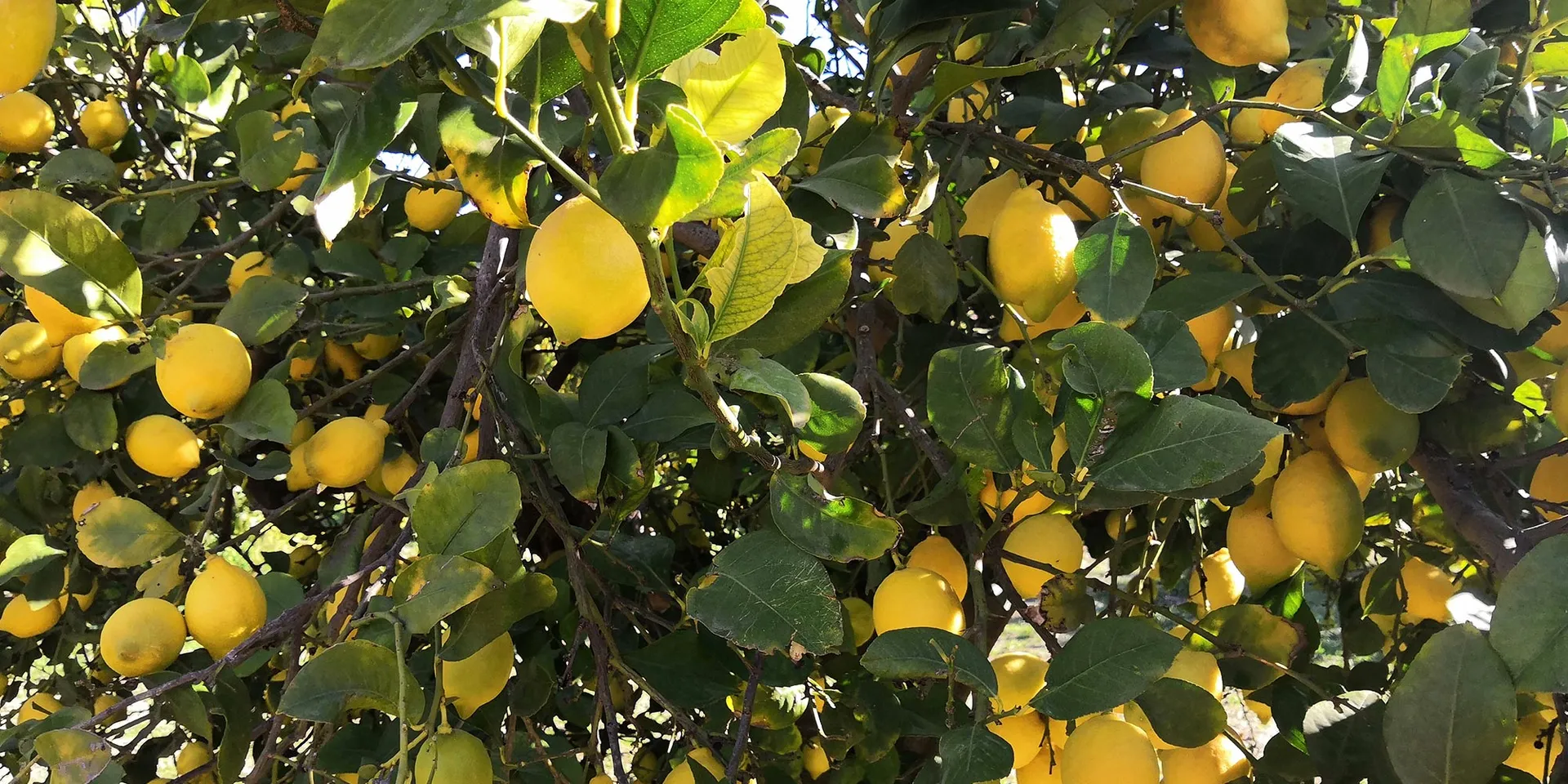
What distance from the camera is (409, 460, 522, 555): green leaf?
1.81ft

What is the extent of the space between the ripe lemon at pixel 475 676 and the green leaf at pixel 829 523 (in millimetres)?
253

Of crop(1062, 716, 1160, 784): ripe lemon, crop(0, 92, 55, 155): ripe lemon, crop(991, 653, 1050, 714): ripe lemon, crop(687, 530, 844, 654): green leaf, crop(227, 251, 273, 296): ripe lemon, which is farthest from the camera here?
crop(227, 251, 273, 296): ripe lemon

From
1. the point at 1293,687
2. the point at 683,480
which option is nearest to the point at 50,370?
the point at 683,480

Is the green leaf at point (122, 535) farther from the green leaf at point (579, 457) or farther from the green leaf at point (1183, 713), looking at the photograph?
the green leaf at point (1183, 713)

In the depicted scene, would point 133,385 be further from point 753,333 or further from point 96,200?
point 753,333

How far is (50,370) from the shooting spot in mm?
1020

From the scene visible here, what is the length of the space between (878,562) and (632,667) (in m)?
0.28

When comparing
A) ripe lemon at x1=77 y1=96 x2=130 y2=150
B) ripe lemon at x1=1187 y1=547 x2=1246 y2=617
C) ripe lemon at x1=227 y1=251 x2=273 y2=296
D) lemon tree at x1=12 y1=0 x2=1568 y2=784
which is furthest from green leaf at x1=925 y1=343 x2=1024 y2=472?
ripe lemon at x1=77 y1=96 x2=130 y2=150

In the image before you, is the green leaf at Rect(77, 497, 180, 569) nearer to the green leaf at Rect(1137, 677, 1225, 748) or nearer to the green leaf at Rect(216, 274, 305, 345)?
the green leaf at Rect(216, 274, 305, 345)

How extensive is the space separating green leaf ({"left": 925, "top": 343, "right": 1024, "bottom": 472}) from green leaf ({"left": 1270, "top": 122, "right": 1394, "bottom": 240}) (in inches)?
10.6

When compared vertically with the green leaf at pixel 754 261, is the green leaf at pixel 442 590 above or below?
below

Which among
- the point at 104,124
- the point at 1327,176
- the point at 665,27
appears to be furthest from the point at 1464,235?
the point at 104,124

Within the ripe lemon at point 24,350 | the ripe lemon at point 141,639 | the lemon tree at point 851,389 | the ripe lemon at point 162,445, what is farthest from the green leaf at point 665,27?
the ripe lemon at point 24,350

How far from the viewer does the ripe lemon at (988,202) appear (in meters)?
0.89
